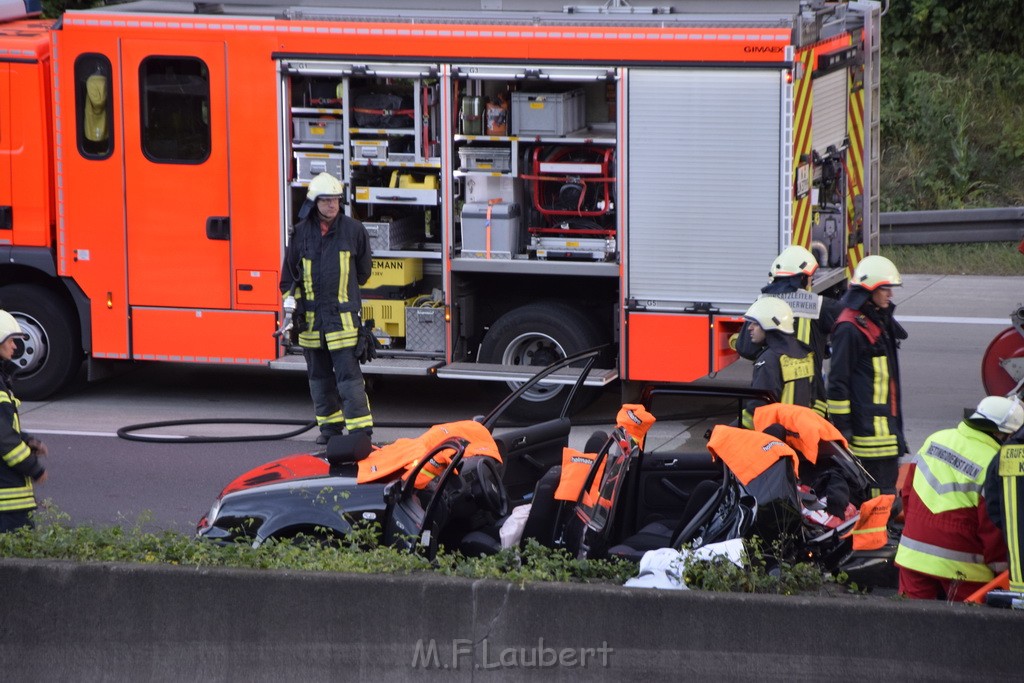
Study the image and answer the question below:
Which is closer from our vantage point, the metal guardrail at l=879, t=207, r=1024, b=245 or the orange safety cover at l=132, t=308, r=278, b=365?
the orange safety cover at l=132, t=308, r=278, b=365

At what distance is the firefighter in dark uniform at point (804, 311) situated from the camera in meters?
7.49

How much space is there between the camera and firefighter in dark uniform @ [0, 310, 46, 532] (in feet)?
20.2

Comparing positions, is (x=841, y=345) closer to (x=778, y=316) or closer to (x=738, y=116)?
(x=778, y=316)

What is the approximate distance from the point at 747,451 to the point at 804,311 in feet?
6.64

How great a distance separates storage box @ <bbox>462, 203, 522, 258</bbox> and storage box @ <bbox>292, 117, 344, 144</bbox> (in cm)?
111

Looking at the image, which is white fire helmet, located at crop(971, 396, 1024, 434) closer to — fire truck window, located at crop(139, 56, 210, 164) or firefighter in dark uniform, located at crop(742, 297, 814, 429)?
firefighter in dark uniform, located at crop(742, 297, 814, 429)

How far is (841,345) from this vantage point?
A: 23.1 feet

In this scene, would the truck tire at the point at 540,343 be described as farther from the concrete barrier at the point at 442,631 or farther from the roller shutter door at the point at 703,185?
the concrete barrier at the point at 442,631

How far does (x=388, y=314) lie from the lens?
34.7ft

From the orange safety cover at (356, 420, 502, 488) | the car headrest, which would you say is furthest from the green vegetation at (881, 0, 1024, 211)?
the car headrest

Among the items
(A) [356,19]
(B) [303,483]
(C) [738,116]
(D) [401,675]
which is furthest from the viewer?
(A) [356,19]

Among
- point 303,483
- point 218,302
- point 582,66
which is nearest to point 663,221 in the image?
point 582,66

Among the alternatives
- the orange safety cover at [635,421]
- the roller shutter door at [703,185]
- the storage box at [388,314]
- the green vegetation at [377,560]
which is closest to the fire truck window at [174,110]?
the storage box at [388,314]

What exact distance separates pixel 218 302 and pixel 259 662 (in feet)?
19.3
